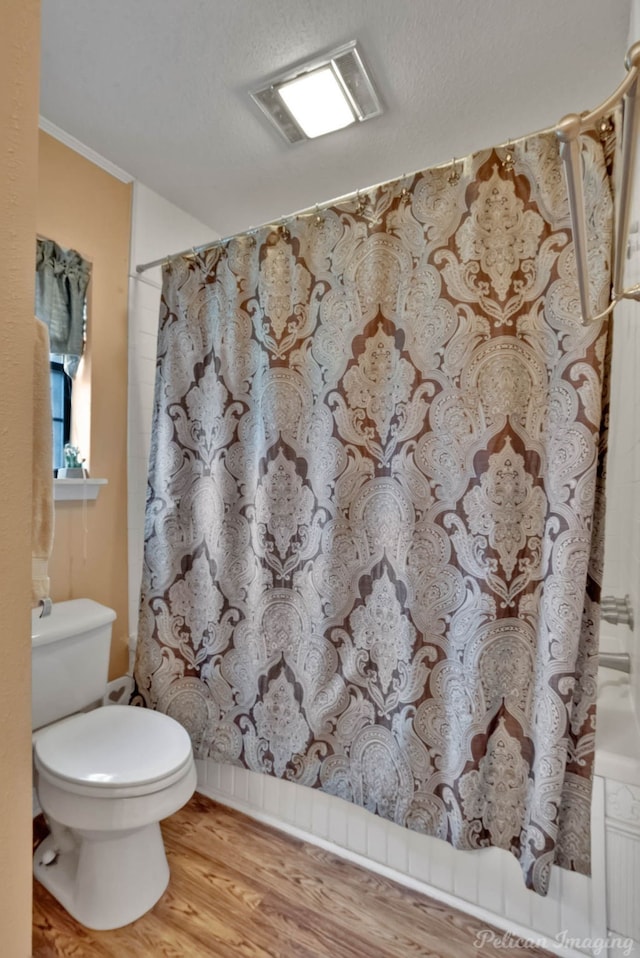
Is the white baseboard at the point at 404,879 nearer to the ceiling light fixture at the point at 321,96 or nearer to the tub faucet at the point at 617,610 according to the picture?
the tub faucet at the point at 617,610

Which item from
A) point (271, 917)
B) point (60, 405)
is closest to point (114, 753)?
point (271, 917)

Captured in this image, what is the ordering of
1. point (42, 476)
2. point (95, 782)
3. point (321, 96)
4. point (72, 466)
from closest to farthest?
point (42, 476), point (95, 782), point (321, 96), point (72, 466)

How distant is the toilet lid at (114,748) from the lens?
1.11 m

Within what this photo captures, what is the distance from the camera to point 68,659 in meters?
1.38

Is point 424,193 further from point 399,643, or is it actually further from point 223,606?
point 223,606

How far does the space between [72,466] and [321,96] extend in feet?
4.74

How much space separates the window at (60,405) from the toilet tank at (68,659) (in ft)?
1.85

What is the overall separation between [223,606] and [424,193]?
1384 millimetres

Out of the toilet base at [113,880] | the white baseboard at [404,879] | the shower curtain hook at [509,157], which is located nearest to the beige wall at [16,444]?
the toilet base at [113,880]

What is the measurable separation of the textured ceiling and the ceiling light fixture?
0.03 meters

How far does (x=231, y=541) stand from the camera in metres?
1.50

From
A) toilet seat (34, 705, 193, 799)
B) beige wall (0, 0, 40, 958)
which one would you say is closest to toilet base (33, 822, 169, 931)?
toilet seat (34, 705, 193, 799)

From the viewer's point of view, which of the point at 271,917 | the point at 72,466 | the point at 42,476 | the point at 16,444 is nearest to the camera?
the point at 16,444

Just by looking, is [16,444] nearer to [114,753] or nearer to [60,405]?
[114,753]
